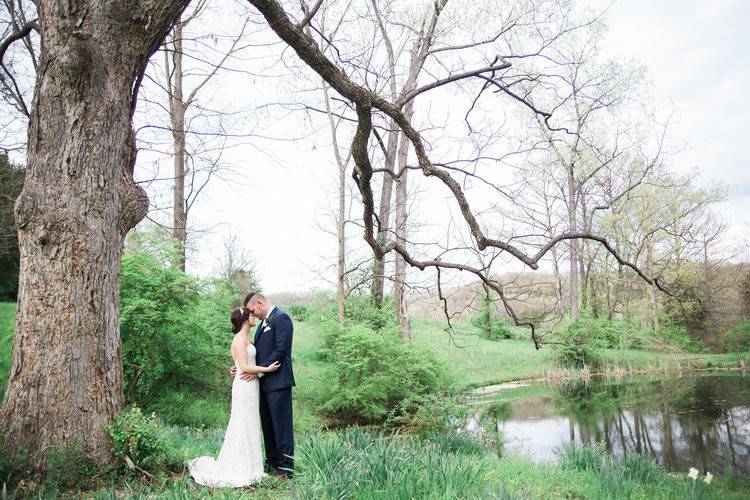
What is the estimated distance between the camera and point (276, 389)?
5.44 metres

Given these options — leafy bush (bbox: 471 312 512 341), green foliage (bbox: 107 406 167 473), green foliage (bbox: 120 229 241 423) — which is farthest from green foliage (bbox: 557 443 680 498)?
leafy bush (bbox: 471 312 512 341)

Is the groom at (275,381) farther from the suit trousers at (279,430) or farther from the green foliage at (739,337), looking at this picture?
the green foliage at (739,337)

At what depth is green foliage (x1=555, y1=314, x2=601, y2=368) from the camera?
2277 centimetres

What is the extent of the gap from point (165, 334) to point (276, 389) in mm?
4423

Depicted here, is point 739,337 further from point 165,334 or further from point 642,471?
point 165,334

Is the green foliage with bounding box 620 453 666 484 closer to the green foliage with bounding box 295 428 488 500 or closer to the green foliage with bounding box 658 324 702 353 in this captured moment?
the green foliage with bounding box 295 428 488 500

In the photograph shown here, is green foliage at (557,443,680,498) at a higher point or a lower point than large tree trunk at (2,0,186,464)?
lower

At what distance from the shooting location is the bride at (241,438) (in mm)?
4965

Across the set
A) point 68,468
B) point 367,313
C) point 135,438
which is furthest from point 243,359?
point 367,313

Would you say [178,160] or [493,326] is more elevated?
[178,160]

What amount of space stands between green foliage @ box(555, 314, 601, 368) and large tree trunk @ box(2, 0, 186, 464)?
21083mm

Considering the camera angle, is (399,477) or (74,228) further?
(74,228)

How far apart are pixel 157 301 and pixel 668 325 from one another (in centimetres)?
2733

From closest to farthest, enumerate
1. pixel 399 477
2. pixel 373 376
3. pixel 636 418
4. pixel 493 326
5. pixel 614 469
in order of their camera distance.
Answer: pixel 399 477 < pixel 614 469 < pixel 373 376 < pixel 636 418 < pixel 493 326
